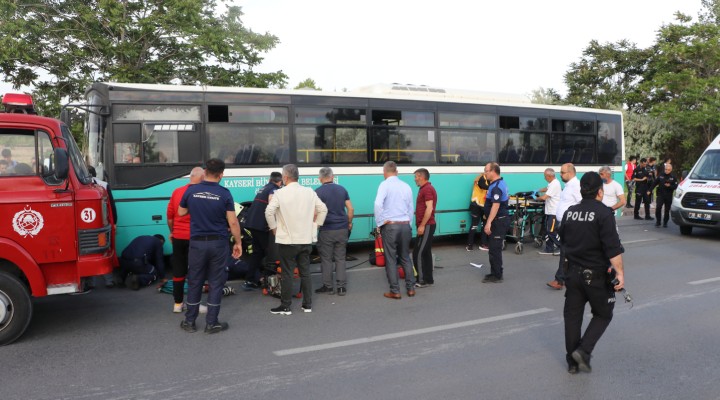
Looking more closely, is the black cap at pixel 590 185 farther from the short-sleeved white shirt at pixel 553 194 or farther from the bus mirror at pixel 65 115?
the bus mirror at pixel 65 115

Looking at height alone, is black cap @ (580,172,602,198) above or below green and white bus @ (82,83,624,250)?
below

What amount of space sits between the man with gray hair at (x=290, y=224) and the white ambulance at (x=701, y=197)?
1059 cm

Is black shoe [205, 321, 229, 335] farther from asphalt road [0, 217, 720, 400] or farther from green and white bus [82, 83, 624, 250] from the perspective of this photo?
green and white bus [82, 83, 624, 250]

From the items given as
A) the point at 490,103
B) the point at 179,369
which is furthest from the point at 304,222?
the point at 490,103

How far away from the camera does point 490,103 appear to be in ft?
41.5

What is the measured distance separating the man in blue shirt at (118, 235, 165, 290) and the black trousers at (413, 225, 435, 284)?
156 inches

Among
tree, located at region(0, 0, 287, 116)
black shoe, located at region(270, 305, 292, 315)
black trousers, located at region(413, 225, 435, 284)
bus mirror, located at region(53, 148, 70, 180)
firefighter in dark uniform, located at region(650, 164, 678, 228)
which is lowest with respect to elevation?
black shoe, located at region(270, 305, 292, 315)

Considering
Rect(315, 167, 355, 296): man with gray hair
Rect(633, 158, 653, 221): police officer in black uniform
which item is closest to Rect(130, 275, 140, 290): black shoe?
Rect(315, 167, 355, 296): man with gray hair

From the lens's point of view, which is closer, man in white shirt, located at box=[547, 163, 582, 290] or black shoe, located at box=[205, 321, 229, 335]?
black shoe, located at box=[205, 321, 229, 335]

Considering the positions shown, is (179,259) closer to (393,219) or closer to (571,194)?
(393,219)

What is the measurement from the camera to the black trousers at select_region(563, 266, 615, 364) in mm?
4645

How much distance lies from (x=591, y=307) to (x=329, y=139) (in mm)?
6948

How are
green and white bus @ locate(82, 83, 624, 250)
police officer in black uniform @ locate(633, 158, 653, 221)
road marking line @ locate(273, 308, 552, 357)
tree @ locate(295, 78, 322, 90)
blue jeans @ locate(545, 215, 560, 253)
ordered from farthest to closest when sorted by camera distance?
tree @ locate(295, 78, 322, 90), police officer in black uniform @ locate(633, 158, 653, 221), blue jeans @ locate(545, 215, 560, 253), green and white bus @ locate(82, 83, 624, 250), road marking line @ locate(273, 308, 552, 357)

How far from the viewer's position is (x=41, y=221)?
5773 millimetres
